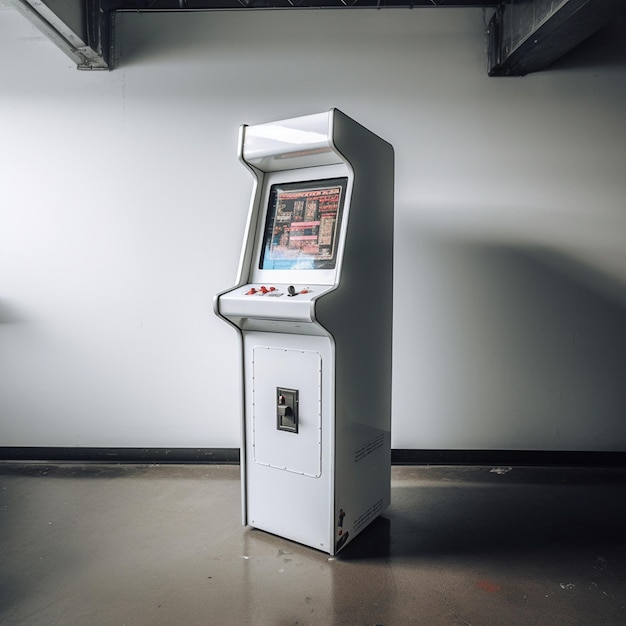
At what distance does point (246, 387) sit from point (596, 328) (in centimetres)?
225

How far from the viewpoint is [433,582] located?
6.78 feet

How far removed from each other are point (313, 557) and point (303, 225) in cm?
149

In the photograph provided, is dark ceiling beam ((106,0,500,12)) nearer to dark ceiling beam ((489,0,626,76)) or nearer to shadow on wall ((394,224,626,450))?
dark ceiling beam ((489,0,626,76))

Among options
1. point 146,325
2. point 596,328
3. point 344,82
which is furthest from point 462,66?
point 146,325

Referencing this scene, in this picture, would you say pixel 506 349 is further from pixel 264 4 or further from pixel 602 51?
pixel 264 4

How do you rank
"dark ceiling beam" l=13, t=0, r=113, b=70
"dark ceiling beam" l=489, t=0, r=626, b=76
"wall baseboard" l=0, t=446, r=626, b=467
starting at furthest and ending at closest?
"wall baseboard" l=0, t=446, r=626, b=467
"dark ceiling beam" l=13, t=0, r=113, b=70
"dark ceiling beam" l=489, t=0, r=626, b=76

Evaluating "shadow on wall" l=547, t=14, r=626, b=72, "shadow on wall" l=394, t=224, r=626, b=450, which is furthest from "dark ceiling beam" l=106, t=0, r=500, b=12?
"shadow on wall" l=394, t=224, r=626, b=450

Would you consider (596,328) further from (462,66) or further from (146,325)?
(146,325)

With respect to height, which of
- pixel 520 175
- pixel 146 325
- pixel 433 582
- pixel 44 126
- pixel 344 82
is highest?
pixel 344 82

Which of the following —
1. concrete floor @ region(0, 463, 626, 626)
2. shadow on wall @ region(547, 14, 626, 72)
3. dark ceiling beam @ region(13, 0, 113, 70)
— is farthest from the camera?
shadow on wall @ region(547, 14, 626, 72)

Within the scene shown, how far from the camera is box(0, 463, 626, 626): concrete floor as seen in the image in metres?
1.90

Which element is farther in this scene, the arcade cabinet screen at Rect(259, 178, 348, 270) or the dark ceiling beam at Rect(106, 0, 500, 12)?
the dark ceiling beam at Rect(106, 0, 500, 12)

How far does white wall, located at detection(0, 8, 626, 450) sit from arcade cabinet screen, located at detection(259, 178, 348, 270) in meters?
0.89

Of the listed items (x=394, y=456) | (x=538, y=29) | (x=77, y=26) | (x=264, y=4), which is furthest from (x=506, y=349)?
(x=77, y=26)
